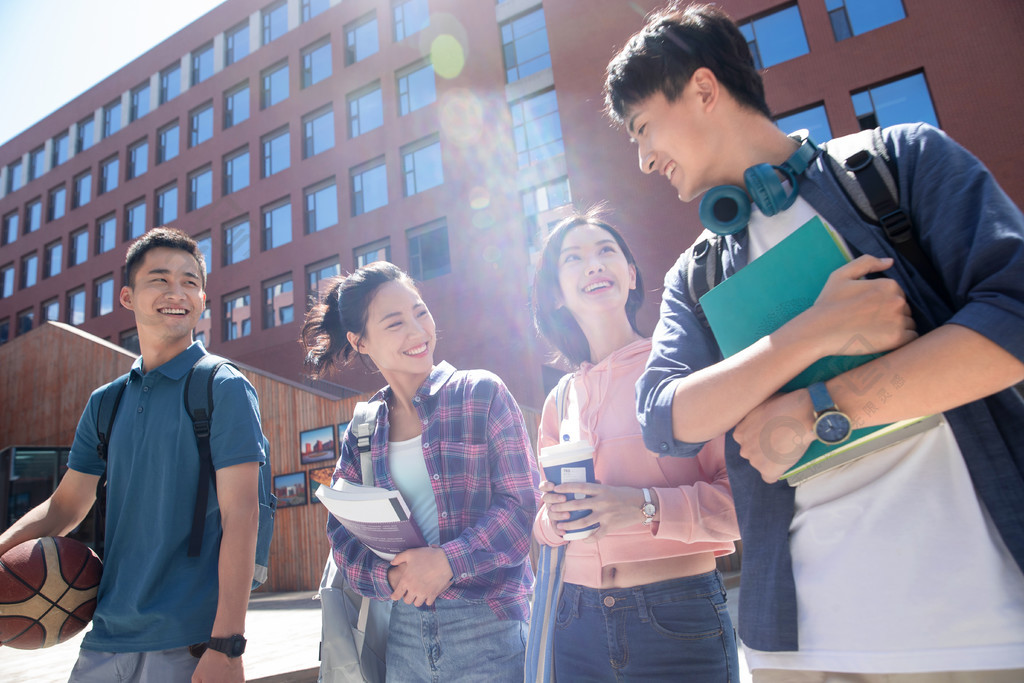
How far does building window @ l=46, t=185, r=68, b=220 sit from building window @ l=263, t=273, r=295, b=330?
14.5 metres

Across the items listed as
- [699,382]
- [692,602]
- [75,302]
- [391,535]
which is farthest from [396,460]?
[75,302]

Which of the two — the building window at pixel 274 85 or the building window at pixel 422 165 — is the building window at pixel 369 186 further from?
the building window at pixel 274 85

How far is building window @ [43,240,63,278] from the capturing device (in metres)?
27.8

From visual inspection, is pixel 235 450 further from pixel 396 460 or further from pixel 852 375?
pixel 852 375

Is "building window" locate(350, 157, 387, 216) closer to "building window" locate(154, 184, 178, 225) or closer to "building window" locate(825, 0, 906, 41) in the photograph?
"building window" locate(154, 184, 178, 225)

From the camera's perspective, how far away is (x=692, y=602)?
5.50 ft

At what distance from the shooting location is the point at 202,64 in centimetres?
2542

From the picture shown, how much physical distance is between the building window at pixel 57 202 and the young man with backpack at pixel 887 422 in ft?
114

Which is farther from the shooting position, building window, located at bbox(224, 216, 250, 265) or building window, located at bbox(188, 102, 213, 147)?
building window, located at bbox(188, 102, 213, 147)

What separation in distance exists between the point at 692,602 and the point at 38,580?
7.17 ft

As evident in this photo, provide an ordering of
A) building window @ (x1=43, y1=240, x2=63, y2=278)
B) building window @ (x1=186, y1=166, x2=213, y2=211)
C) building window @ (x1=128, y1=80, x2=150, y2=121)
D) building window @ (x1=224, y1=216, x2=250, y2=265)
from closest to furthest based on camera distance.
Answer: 1. building window @ (x1=224, y1=216, x2=250, y2=265)
2. building window @ (x1=186, y1=166, x2=213, y2=211)
3. building window @ (x1=128, y1=80, x2=150, y2=121)
4. building window @ (x1=43, y1=240, x2=63, y2=278)

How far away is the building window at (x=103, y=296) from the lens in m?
25.2

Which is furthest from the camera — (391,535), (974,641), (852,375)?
(391,535)

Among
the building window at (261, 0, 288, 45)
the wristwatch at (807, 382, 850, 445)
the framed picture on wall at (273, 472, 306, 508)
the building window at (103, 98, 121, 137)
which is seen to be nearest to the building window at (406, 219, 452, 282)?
the framed picture on wall at (273, 472, 306, 508)
